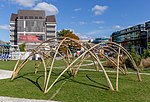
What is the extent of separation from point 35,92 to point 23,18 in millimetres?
106377

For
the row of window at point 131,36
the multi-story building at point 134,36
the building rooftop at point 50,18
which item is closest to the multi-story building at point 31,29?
the building rooftop at point 50,18

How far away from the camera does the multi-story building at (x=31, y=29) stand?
344 ft

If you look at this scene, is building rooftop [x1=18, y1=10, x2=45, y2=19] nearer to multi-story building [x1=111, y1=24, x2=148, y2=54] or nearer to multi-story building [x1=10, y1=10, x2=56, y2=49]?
multi-story building [x1=10, y1=10, x2=56, y2=49]

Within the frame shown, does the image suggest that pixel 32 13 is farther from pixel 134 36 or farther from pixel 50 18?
pixel 134 36

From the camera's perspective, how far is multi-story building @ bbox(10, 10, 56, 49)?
344 feet

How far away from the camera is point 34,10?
116 meters

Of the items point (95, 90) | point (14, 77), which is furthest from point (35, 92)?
point (14, 77)

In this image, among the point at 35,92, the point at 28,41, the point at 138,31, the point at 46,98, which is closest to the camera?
the point at 46,98

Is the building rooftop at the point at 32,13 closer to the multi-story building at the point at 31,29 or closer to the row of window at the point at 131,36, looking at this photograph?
the multi-story building at the point at 31,29

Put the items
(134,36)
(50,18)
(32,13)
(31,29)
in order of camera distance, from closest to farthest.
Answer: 1. (134,36)
2. (31,29)
3. (50,18)
4. (32,13)

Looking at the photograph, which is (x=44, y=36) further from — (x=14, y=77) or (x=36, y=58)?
(x=14, y=77)

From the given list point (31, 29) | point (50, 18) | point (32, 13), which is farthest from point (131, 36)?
point (32, 13)

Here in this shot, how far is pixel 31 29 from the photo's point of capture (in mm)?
107812

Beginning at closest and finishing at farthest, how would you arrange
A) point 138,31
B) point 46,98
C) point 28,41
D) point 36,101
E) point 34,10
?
point 36,101
point 46,98
point 138,31
point 28,41
point 34,10
